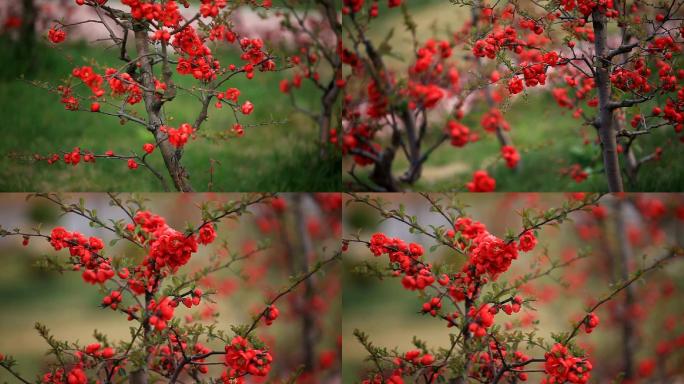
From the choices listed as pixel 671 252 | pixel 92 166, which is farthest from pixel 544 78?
pixel 92 166

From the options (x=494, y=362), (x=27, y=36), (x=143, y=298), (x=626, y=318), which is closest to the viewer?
(x=27, y=36)

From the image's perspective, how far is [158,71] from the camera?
268cm

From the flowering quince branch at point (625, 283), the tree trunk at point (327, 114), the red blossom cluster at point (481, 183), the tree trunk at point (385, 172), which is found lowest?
the flowering quince branch at point (625, 283)

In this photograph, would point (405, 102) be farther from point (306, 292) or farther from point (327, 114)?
point (306, 292)

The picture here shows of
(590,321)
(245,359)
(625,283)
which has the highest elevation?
(625,283)

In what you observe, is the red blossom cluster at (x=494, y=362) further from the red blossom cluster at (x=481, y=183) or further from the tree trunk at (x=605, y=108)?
the tree trunk at (x=605, y=108)

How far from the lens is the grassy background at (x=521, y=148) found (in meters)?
2.91

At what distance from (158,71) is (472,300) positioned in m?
1.31

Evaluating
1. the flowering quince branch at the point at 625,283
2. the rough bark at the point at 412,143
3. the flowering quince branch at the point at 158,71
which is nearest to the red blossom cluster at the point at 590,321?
the flowering quince branch at the point at 625,283

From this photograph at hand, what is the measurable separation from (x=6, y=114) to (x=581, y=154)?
197 centimetres

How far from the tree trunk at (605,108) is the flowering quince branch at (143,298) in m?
1.25

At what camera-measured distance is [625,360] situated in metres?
3.14

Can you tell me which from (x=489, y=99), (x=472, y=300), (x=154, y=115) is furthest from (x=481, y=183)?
(x=154, y=115)

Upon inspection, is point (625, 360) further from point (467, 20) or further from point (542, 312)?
point (467, 20)
